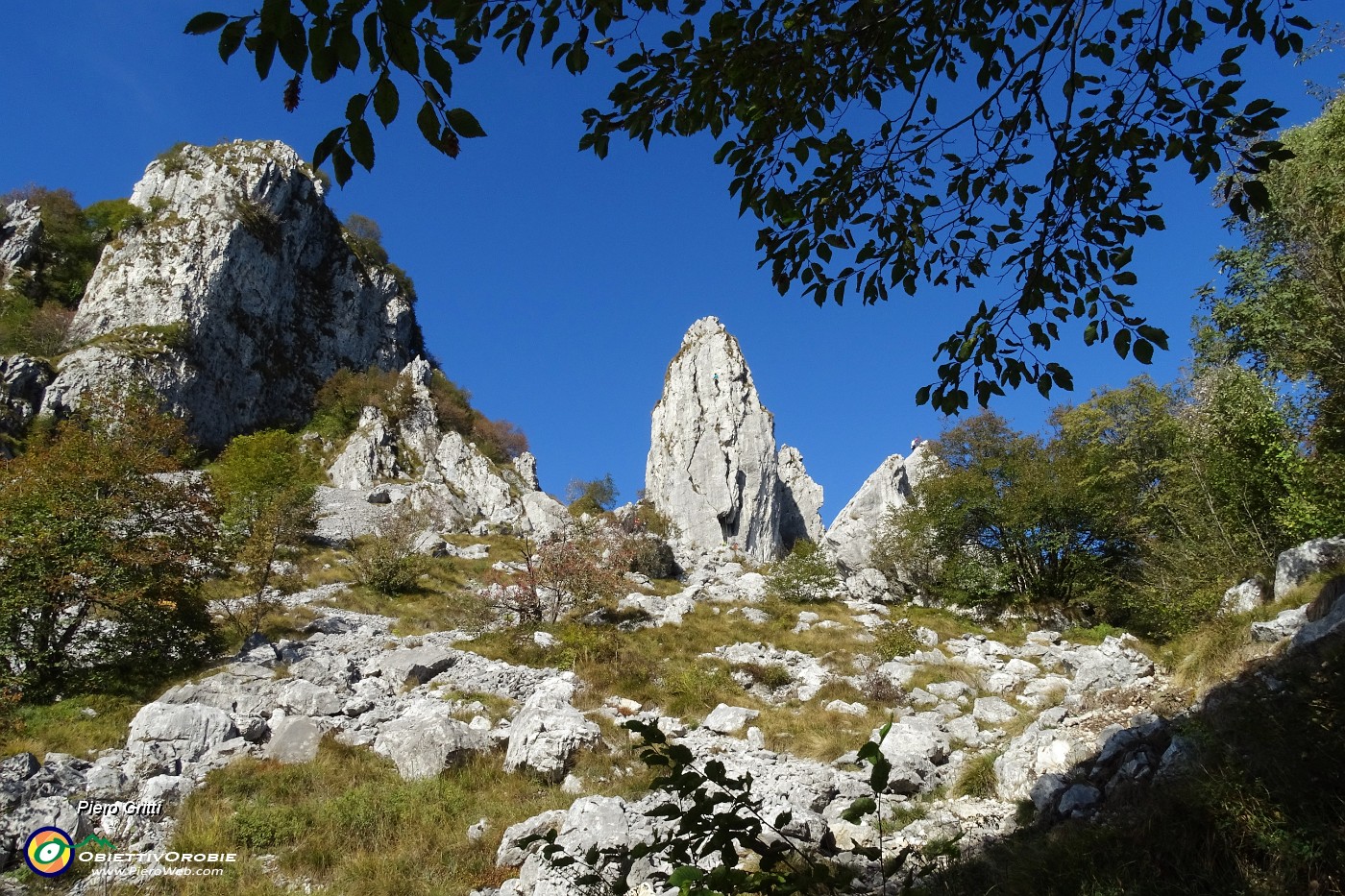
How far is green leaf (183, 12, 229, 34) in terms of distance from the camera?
145 cm

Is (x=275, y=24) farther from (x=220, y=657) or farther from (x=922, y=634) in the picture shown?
(x=922, y=634)


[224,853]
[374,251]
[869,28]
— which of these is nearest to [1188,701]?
[869,28]

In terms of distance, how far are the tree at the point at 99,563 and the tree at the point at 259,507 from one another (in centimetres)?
131

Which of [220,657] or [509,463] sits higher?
[509,463]

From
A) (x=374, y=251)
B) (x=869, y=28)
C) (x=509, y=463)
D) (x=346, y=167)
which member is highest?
(x=374, y=251)

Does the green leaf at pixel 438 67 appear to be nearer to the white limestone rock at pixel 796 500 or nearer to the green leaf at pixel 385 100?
the green leaf at pixel 385 100

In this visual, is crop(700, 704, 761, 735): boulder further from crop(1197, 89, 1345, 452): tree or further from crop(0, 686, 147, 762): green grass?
crop(1197, 89, 1345, 452): tree

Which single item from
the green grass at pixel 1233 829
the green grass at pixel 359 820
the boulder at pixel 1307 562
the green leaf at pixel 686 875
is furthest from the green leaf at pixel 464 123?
the boulder at pixel 1307 562

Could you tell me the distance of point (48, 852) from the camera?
524 cm

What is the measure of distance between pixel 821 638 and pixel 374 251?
229ft

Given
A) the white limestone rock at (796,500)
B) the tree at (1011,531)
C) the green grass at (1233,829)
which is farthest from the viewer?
the white limestone rock at (796,500)

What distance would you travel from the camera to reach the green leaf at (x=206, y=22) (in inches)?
57.0

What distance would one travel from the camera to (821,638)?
1772 cm

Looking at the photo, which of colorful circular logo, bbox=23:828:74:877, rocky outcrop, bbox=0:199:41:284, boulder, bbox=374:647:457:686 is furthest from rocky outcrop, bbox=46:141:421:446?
colorful circular logo, bbox=23:828:74:877
